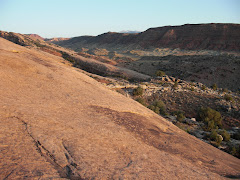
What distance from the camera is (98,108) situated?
4340 mm

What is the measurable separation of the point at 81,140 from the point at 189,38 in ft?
196

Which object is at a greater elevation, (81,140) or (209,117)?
(81,140)

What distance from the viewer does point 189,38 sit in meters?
56.1

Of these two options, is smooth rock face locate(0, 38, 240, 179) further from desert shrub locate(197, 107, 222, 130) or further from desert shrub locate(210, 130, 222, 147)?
desert shrub locate(197, 107, 222, 130)

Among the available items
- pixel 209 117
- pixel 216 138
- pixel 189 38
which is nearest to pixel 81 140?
pixel 216 138

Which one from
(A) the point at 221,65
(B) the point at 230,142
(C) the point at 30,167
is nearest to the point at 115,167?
(C) the point at 30,167

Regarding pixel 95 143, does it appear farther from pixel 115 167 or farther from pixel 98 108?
pixel 98 108

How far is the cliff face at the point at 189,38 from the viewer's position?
48.7 m

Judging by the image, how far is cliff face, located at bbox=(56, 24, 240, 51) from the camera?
1916 inches

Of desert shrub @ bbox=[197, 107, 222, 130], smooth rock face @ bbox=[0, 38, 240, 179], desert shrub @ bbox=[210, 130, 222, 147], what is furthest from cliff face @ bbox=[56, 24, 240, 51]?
smooth rock face @ bbox=[0, 38, 240, 179]

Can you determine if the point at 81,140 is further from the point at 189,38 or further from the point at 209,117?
the point at 189,38

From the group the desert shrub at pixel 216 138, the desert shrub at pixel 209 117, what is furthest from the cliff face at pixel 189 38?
the desert shrub at pixel 216 138

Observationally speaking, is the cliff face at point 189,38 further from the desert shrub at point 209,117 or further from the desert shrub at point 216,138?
the desert shrub at point 216,138

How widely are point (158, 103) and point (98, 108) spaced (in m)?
8.06
